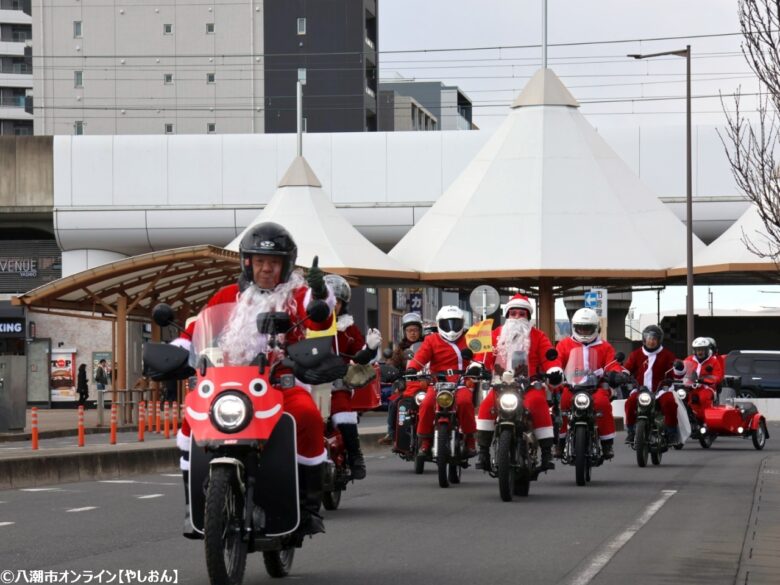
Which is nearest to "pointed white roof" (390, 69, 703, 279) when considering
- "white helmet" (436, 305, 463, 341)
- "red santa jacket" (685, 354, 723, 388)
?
"red santa jacket" (685, 354, 723, 388)

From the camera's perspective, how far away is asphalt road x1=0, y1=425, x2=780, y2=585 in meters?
9.71

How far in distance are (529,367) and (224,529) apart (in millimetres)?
8437

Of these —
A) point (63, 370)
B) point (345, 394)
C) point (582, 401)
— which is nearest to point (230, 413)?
point (345, 394)

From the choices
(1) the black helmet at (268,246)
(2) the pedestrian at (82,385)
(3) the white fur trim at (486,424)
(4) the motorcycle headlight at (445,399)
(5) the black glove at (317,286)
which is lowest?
(2) the pedestrian at (82,385)

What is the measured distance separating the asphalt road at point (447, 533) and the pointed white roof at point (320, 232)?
27302 mm

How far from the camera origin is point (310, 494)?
8.73 m

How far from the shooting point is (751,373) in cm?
5278

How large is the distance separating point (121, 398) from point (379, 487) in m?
19.5

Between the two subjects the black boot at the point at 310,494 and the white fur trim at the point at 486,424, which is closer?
the black boot at the point at 310,494

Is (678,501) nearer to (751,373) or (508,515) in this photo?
(508,515)

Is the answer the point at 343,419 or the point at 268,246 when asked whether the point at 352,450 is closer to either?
the point at 343,419

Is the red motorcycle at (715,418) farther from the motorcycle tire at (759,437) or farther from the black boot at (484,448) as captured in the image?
the black boot at (484,448)

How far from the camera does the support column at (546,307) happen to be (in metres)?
47.3

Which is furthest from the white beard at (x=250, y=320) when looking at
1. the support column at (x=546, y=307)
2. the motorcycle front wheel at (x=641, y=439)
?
the support column at (x=546, y=307)
